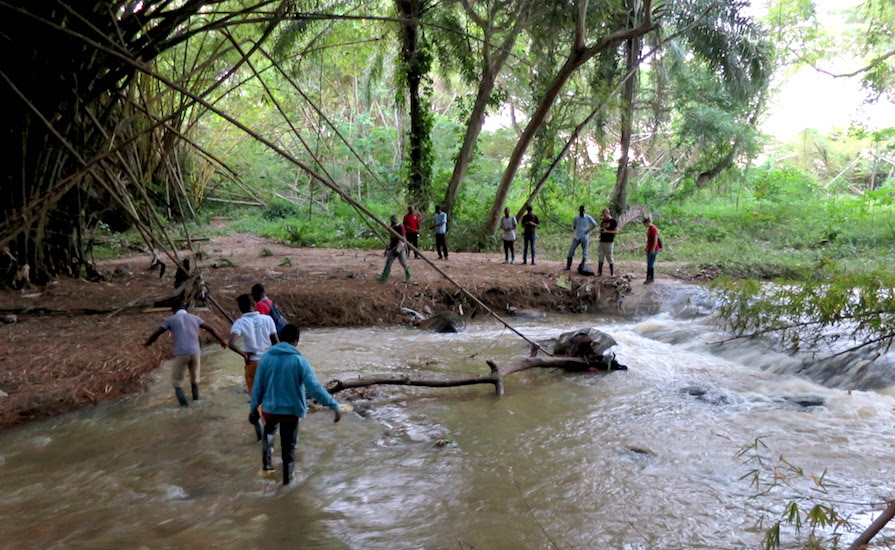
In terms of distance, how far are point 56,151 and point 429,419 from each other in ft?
23.9

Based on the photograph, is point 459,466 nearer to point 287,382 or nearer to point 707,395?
point 287,382

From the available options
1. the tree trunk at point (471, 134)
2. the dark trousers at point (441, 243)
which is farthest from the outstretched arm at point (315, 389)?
the tree trunk at point (471, 134)

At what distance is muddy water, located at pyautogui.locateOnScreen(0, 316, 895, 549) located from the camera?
4.18 metres

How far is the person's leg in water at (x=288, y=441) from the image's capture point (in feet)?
14.7

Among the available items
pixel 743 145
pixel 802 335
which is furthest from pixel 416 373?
pixel 743 145

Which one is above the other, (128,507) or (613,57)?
(613,57)

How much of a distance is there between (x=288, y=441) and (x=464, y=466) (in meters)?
1.55

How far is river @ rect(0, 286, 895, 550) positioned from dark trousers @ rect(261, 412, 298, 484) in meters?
0.16

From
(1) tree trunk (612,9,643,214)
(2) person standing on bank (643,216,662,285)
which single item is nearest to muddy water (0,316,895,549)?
(2) person standing on bank (643,216,662,285)

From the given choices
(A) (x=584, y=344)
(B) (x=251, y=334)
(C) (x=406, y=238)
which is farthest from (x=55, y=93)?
(A) (x=584, y=344)

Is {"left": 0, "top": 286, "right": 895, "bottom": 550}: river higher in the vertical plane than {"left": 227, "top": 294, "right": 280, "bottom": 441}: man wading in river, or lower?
lower

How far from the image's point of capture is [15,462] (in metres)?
5.15

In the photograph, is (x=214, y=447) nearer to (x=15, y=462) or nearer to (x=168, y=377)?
(x=15, y=462)

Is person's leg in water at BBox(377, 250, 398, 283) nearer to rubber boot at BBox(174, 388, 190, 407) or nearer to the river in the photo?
the river
